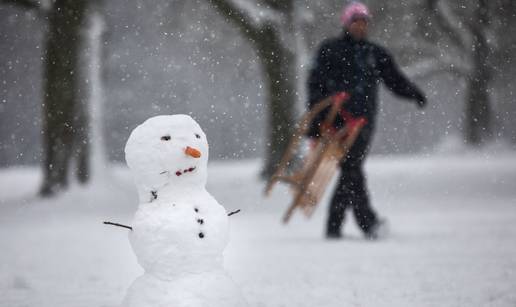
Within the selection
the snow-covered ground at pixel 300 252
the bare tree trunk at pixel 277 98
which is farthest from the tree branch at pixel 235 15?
the snow-covered ground at pixel 300 252

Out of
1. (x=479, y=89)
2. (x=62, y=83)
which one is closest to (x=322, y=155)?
(x=62, y=83)

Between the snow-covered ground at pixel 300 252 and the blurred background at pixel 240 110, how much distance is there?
0.03m

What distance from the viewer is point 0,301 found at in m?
3.89

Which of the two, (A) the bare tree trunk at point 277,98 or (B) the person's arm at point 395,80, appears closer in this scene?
(B) the person's arm at point 395,80

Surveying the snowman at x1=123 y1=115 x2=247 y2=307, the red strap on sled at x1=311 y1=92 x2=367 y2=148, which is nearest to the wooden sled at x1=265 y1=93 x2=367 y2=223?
the red strap on sled at x1=311 y1=92 x2=367 y2=148

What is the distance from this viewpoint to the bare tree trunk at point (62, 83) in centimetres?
1054

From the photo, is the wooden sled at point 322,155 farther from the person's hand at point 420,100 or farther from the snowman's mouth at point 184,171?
the snowman's mouth at point 184,171

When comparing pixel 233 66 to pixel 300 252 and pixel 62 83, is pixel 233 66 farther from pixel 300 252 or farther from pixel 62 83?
pixel 300 252

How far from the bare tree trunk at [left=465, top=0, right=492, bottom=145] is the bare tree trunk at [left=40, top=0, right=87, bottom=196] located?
33.5 feet

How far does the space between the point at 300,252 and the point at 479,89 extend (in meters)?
13.1

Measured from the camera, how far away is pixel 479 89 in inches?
674

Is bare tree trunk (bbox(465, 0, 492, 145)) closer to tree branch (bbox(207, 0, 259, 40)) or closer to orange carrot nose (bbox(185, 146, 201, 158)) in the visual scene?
tree branch (bbox(207, 0, 259, 40))

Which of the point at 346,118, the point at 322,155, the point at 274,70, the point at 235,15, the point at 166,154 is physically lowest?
the point at 166,154

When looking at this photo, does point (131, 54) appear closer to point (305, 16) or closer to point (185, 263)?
point (305, 16)
